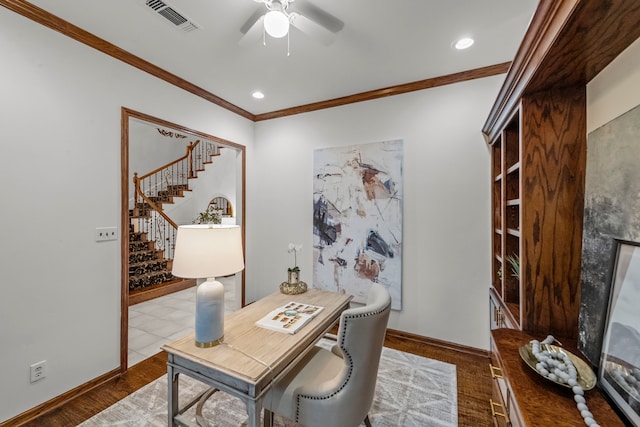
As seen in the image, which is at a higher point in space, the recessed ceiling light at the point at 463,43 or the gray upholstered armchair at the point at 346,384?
the recessed ceiling light at the point at 463,43

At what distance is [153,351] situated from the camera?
267cm

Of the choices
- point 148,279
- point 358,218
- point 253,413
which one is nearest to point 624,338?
point 253,413

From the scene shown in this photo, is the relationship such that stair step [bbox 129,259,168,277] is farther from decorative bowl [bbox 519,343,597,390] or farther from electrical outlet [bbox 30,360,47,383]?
decorative bowl [bbox 519,343,597,390]

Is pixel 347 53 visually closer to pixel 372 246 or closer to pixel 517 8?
pixel 517 8

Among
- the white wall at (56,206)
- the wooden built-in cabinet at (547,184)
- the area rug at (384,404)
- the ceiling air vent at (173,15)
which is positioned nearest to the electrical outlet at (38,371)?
the white wall at (56,206)

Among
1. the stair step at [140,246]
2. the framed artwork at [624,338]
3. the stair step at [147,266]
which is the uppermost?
the framed artwork at [624,338]

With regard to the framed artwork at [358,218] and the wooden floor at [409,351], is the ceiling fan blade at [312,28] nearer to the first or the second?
the framed artwork at [358,218]

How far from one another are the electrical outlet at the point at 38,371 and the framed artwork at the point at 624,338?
3.09m

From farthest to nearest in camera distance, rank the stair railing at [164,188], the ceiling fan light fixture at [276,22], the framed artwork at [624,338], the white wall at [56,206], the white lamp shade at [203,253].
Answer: the stair railing at [164,188]
the white wall at [56,206]
the ceiling fan light fixture at [276,22]
the white lamp shade at [203,253]
the framed artwork at [624,338]

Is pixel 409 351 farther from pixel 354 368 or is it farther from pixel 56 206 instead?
pixel 56 206

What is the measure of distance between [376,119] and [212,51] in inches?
67.8

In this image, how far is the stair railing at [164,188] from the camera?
5508mm

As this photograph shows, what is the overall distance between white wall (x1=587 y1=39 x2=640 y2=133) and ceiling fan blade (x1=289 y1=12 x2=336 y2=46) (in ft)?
4.57

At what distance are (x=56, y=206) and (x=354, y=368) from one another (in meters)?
2.28
